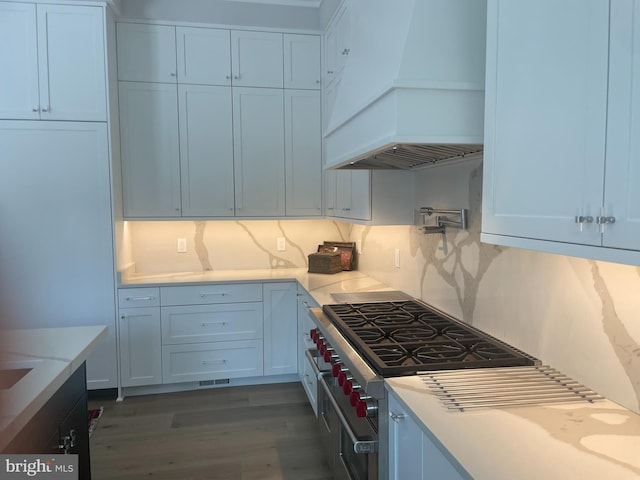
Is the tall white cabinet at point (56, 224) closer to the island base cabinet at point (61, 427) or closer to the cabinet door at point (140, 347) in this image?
the cabinet door at point (140, 347)

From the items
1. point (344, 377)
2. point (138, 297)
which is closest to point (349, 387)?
point (344, 377)

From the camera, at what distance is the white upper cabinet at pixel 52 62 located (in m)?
2.99

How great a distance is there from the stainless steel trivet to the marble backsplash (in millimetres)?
60

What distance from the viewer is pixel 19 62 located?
301cm

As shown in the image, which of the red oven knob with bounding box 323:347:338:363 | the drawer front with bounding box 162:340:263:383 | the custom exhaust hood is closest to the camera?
the custom exhaust hood

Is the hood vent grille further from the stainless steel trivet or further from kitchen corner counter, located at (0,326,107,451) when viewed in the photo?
kitchen corner counter, located at (0,326,107,451)

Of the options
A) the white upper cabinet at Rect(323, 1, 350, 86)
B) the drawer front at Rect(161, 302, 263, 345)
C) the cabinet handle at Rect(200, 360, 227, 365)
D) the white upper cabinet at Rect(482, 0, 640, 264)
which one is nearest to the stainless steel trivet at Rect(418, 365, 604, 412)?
the white upper cabinet at Rect(482, 0, 640, 264)

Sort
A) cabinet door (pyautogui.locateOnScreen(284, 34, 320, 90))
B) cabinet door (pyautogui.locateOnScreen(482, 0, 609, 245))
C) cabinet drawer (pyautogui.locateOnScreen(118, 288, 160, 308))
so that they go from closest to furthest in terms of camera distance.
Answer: cabinet door (pyautogui.locateOnScreen(482, 0, 609, 245))
cabinet drawer (pyautogui.locateOnScreen(118, 288, 160, 308))
cabinet door (pyautogui.locateOnScreen(284, 34, 320, 90))

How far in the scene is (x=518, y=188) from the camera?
1208mm

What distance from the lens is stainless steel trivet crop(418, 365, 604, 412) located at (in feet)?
4.12

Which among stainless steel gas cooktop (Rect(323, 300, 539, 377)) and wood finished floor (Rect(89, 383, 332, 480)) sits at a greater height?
stainless steel gas cooktop (Rect(323, 300, 539, 377))

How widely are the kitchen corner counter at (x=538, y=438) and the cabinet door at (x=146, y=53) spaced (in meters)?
3.01

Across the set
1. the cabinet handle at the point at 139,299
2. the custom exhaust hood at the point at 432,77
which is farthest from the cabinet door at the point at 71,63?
the custom exhaust hood at the point at 432,77

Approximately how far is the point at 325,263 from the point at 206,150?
127cm
